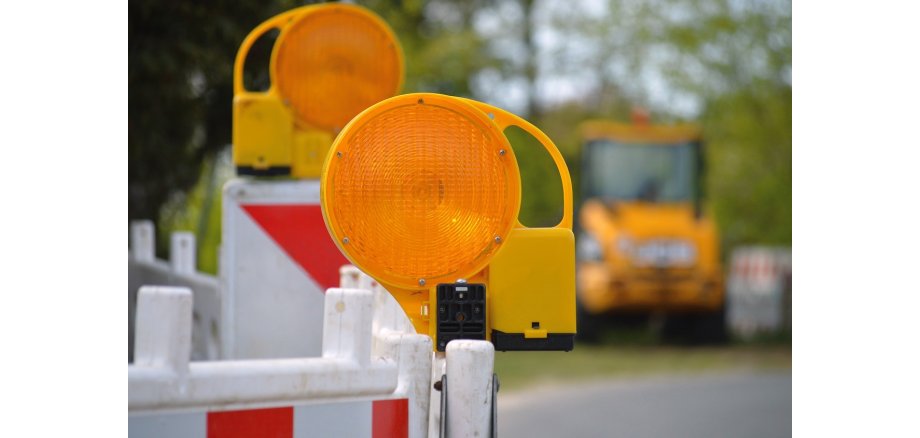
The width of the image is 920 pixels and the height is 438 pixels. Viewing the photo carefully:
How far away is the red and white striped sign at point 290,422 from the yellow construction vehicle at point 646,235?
11272 millimetres

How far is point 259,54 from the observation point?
5547 mm

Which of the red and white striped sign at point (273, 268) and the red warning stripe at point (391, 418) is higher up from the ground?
the red and white striped sign at point (273, 268)

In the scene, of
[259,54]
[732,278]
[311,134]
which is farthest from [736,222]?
[311,134]

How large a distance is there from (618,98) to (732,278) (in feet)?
18.7

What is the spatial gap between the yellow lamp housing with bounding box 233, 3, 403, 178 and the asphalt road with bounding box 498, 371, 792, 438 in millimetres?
4302

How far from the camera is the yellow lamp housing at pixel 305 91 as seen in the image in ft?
11.5

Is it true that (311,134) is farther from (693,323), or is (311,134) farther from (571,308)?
(693,323)

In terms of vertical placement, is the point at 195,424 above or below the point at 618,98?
below

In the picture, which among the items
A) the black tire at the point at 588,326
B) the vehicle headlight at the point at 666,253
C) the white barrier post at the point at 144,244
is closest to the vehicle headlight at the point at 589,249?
the vehicle headlight at the point at 666,253

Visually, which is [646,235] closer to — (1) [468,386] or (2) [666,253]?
(2) [666,253]

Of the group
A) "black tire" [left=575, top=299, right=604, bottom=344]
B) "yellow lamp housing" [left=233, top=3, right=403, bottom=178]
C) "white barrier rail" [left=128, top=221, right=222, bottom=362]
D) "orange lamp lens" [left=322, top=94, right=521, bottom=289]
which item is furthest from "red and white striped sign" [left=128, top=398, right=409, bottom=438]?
"black tire" [left=575, top=299, right=604, bottom=344]

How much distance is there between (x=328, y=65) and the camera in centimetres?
359

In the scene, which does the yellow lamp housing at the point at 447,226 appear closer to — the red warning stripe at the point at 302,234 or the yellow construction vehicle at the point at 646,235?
the red warning stripe at the point at 302,234

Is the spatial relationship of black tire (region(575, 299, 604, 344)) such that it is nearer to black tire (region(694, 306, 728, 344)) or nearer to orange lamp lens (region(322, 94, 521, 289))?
black tire (region(694, 306, 728, 344))
